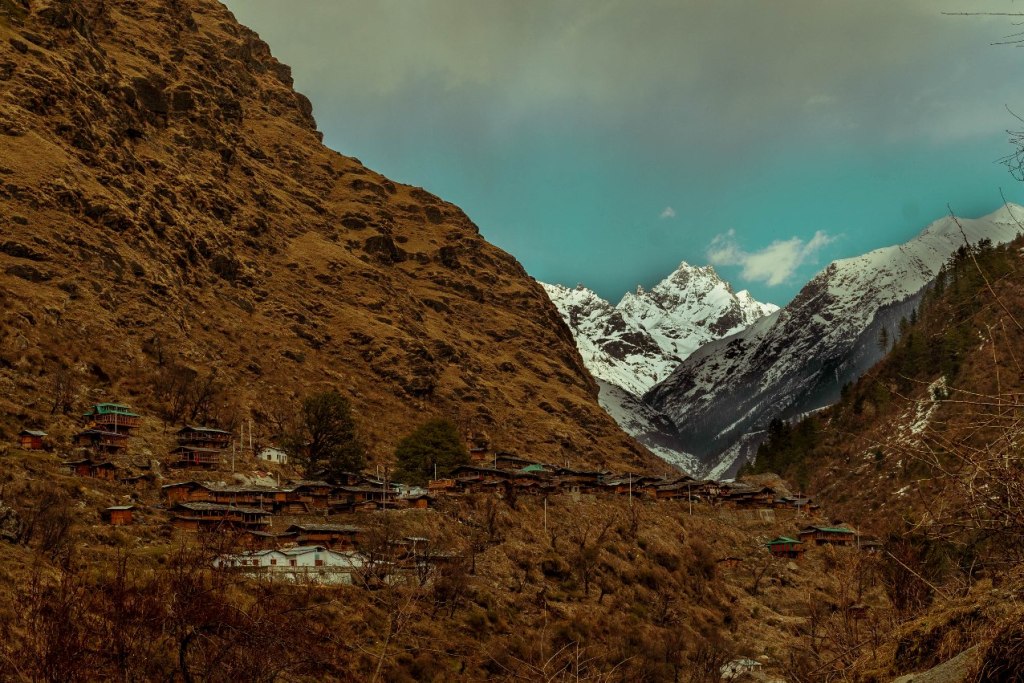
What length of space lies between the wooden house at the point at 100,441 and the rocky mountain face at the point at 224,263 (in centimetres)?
330

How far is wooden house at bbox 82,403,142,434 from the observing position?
4728cm

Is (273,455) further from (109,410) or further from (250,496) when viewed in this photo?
(250,496)

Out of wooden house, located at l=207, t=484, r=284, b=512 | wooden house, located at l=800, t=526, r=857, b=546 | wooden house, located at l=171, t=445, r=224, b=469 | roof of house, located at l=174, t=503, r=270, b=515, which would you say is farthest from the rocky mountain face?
wooden house, located at l=800, t=526, r=857, b=546

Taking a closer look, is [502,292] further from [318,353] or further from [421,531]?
[421,531]

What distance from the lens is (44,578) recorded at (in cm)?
2314

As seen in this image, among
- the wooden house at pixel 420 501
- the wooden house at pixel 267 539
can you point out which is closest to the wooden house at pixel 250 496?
the wooden house at pixel 267 539

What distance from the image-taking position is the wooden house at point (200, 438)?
5312 cm

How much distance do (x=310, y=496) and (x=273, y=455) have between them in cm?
1347

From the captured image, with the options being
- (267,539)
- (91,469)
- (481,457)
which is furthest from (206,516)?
(481,457)

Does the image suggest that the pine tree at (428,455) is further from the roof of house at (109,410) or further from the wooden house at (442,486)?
the roof of house at (109,410)

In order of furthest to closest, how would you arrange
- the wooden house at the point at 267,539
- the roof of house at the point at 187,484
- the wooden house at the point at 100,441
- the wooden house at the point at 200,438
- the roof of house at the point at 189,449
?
the wooden house at the point at 200,438, the roof of house at the point at 189,449, the wooden house at the point at 100,441, the roof of house at the point at 187,484, the wooden house at the point at 267,539

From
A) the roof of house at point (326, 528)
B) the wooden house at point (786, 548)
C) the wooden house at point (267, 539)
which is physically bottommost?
the wooden house at point (786, 548)

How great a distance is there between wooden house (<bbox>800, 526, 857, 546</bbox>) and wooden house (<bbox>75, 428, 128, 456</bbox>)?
50.2 metres

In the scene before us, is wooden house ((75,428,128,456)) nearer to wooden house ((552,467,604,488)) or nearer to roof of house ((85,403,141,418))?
roof of house ((85,403,141,418))
